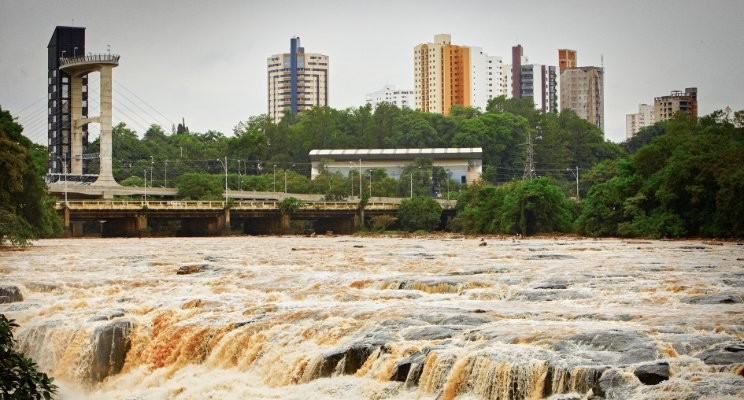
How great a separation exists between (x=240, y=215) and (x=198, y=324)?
332 ft

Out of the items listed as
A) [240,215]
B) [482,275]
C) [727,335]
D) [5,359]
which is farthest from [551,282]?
[240,215]

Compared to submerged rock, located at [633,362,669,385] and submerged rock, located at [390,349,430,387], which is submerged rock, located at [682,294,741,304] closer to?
submerged rock, located at [633,362,669,385]

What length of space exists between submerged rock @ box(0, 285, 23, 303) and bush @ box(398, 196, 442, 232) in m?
94.3

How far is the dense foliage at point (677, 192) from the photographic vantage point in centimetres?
8625

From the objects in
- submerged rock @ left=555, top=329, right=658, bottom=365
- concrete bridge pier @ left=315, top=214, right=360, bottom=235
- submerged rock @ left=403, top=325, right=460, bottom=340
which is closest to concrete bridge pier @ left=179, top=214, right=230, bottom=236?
concrete bridge pier @ left=315, top=214, right=360, bottom=235

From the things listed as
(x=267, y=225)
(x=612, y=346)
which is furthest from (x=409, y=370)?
(x=267, y=225)

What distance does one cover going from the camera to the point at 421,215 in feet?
447

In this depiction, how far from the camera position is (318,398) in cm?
2744

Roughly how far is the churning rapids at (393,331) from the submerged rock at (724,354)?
0.26 feet

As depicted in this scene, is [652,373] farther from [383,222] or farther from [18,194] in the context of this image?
[383,222]

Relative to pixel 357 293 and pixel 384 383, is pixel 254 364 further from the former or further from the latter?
pixel 357 293

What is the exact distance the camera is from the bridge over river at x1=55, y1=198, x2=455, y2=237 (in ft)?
403

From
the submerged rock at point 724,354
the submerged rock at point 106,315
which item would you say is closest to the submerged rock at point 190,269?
the submerged rock at point 106,315

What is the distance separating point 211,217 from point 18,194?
5173cm
